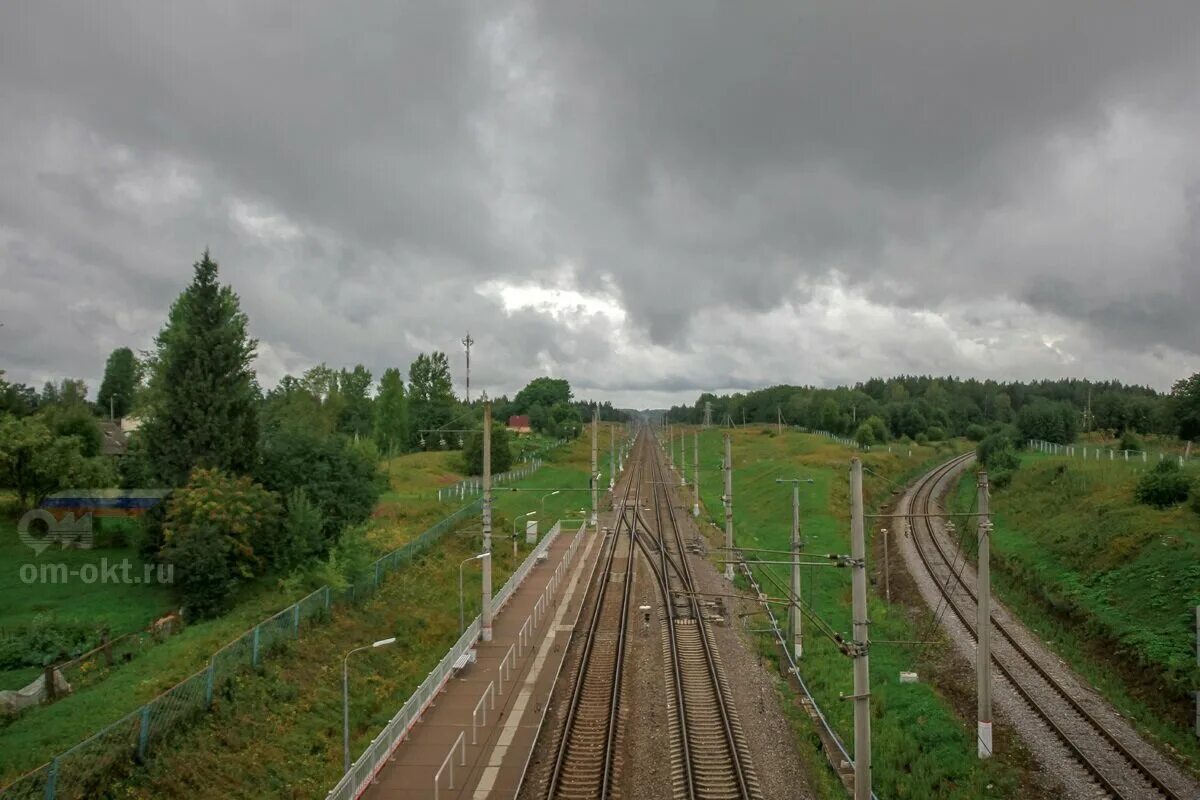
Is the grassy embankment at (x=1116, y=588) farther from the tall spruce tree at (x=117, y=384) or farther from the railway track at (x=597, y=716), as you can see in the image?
the tall spruce tree at (x=117, y=384)

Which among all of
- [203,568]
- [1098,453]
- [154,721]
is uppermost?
[1098,453]

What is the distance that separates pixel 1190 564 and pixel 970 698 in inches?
408

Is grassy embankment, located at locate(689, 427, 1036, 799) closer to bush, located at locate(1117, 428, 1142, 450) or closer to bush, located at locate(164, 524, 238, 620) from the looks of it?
bush, located at locate(164, 524, 238, 620)

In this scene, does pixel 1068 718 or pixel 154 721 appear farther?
pixel 1068 718

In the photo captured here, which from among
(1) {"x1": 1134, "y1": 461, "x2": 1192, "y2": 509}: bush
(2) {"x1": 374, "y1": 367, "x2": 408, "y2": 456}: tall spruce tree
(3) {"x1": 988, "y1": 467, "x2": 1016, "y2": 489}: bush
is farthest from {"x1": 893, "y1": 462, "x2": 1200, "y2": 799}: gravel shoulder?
(2) {"x1": 374, "y1": 367, "x2": 408, "y2": 456}: tall spruce tree

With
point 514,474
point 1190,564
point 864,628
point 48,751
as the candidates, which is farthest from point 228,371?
point 514,474

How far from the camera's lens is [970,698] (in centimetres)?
2220

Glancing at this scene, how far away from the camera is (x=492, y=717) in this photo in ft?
70.4

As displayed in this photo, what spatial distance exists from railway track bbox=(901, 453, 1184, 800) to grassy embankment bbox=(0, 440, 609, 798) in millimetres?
15890

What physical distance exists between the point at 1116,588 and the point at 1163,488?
8.53 metres

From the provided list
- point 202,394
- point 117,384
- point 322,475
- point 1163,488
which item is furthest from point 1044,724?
point 117,384

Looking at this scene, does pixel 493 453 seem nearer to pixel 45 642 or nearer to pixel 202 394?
pixel 202 394

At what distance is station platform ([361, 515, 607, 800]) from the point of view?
A: 685 inches

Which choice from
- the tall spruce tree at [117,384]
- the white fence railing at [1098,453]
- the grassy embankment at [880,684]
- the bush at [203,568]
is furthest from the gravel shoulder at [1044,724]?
the tall spruce tree at [117,384]
